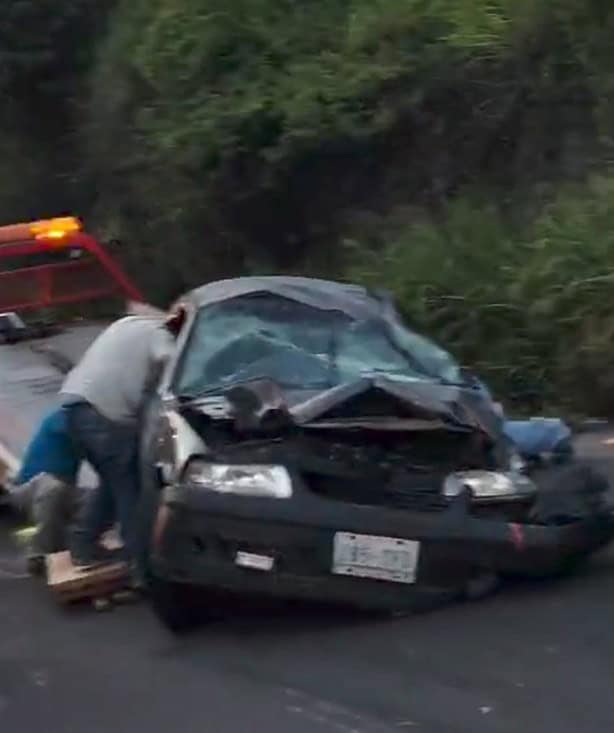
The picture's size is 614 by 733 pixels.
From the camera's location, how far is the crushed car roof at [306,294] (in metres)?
9.24

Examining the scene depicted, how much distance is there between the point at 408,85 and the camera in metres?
16.0

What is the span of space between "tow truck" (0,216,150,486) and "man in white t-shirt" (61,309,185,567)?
2534 millimetres

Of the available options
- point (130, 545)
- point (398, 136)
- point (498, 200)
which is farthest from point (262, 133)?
point (130, 545)

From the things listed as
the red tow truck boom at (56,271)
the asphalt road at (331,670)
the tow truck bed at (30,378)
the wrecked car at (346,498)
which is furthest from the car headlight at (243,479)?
the red tow truck boom at (56,271)

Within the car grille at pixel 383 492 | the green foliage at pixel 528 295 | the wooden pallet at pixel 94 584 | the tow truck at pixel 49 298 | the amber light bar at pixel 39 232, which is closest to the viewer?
the car grille at pixel 383 492

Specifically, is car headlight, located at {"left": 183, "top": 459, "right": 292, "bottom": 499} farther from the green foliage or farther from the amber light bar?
the green foliage

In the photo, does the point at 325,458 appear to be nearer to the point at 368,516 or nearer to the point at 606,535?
the point at 368,516

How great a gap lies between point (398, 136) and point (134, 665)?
9429 mm

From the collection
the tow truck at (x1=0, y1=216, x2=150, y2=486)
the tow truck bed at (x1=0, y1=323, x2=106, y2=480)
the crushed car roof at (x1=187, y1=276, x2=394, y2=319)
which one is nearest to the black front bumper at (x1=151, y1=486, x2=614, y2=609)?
the crushed car roof at (x1=187, y1=276, x2=394, y2=319)

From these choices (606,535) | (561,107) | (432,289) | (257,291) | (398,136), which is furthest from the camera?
(398,136)

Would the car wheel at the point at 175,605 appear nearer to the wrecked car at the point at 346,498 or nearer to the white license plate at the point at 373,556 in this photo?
the wrecked car at the point at 346,498

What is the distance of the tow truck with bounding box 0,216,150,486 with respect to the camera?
11.7 metres

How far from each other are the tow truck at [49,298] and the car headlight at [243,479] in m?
3.67

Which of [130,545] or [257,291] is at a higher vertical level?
[257,291]
